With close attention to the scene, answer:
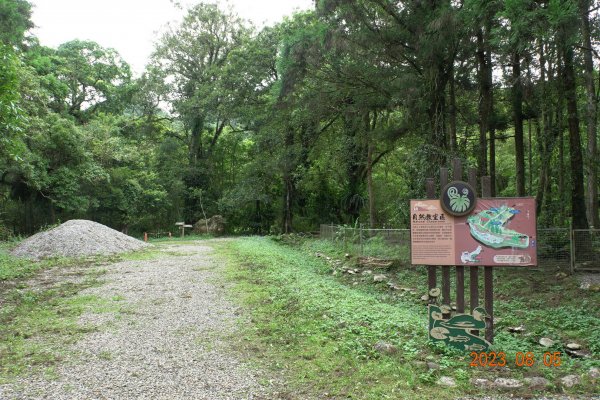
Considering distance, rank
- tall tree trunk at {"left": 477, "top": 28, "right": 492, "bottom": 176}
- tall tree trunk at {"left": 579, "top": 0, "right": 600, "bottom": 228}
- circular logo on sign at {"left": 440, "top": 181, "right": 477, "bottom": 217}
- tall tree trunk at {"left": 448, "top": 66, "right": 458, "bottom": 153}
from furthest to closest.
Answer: tall tree trunk at {"left": 448, "top": 66, "right": 458, "bottom": 153} < tall tree trunk at {"left": 477, "top": 28, "right": 492, "bottom": 176} < tall tree trunk at {"left": 579, "top": 0, "right": 600, "bottom": 228} < circular logo on sign at {"left": 440, "top": 181, "right": 477, "bottom": 217}

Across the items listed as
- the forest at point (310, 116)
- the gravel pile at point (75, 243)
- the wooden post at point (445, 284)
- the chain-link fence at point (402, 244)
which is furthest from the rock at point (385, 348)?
the gravel pile at point (75, 243)

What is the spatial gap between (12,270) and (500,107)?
16.3 meters

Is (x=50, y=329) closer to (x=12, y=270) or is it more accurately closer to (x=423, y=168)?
(x=12, y=270)

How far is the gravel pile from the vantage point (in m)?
14.5

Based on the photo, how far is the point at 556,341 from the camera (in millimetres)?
5020

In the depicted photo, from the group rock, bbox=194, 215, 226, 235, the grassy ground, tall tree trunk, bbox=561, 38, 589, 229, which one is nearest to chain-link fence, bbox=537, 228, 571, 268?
the grassy ground

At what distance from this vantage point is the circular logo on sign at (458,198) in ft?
15.7

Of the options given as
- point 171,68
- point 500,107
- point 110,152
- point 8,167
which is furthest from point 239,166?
point 500,107

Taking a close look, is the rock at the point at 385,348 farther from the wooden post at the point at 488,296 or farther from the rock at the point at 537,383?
the rock at the point at 537,383

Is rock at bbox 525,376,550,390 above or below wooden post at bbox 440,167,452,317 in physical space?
below

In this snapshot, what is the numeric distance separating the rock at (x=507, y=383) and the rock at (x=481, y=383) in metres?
0.06

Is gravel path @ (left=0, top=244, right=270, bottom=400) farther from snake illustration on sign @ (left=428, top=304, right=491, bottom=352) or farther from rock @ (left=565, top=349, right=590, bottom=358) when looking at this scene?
rock @ (left=565, top=349, right=590, bottom=358)
